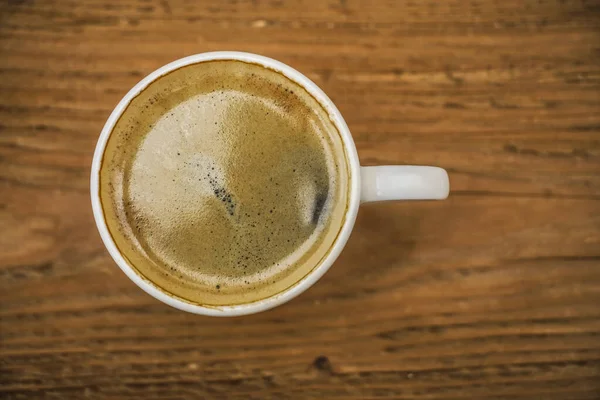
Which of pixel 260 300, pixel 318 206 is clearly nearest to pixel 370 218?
pixel 318 206

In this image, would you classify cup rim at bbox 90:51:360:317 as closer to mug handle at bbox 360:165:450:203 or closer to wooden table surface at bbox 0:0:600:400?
mug handle at bbox 360:165:450:203

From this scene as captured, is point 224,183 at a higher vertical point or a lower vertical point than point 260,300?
higher

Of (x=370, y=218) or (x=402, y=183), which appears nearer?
(x=402, y=183)

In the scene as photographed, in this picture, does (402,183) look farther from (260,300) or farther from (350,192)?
(260,300)

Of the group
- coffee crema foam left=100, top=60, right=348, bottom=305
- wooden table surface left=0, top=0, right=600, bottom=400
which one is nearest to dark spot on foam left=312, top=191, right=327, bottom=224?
coffee crema foam left=100, top=60, right=348, bottom=305

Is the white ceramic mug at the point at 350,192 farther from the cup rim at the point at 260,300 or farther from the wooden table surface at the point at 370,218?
the wooden table surface at the point at 370,218

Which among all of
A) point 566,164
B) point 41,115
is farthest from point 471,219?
point 41,115
